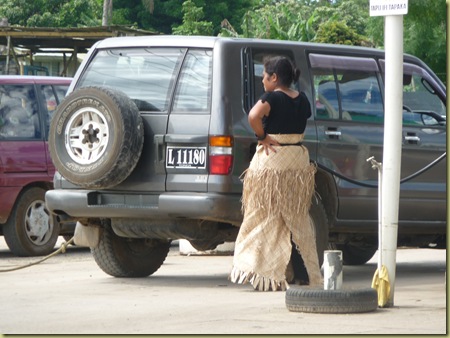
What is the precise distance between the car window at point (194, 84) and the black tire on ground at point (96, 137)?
1.29 feet

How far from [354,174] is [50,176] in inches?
175

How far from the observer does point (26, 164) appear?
13.8m

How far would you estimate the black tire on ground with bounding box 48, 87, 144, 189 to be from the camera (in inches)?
393

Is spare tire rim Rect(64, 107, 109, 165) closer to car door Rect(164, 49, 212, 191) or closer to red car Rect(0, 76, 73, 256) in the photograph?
car door Rect(164, 49, 212, 191)

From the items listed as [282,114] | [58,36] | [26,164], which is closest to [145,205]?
[282,114]

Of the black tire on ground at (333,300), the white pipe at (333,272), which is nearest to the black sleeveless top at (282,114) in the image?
the white pipe at (333,272)

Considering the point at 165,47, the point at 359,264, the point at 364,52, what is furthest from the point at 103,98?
the point at 359,264

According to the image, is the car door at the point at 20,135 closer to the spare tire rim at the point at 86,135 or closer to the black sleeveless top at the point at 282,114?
the spare tire rim at the point at 86,135

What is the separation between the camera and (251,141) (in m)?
10.0

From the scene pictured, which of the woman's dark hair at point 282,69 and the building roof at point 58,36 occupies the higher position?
the building roof at point 58,36

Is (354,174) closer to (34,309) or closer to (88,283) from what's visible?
(88,283)

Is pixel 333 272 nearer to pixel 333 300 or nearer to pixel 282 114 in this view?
pixel 333 300

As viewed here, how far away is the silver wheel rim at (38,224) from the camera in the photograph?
1400 centimetres

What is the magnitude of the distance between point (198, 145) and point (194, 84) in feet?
1.92
